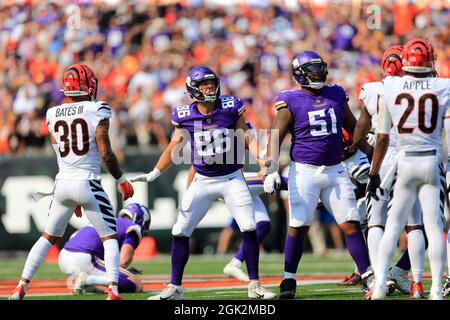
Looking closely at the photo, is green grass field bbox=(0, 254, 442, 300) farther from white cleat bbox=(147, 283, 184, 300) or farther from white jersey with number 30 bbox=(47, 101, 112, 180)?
white jersey with number 30 bbox=(47, 101, 112, 180)

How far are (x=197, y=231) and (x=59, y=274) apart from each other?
3271mm

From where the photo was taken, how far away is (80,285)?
972cm

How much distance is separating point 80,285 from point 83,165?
1.66 m

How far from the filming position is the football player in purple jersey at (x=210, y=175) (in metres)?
8.73

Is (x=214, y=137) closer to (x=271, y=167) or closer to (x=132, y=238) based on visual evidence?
(x=271, y=167)

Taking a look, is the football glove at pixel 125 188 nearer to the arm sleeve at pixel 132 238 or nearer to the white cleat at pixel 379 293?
the arm sleeve at pixel 132 238

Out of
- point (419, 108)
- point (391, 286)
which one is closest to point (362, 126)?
point (419, 108)

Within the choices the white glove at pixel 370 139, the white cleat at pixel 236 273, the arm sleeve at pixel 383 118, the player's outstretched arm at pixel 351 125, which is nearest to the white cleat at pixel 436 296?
the arm sleeve at pixel 383 118

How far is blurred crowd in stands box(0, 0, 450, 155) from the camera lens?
17094 mm

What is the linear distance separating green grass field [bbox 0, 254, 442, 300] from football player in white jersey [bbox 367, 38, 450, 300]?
0.96 m

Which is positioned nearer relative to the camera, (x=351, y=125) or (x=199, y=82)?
(x=199, y=82)
